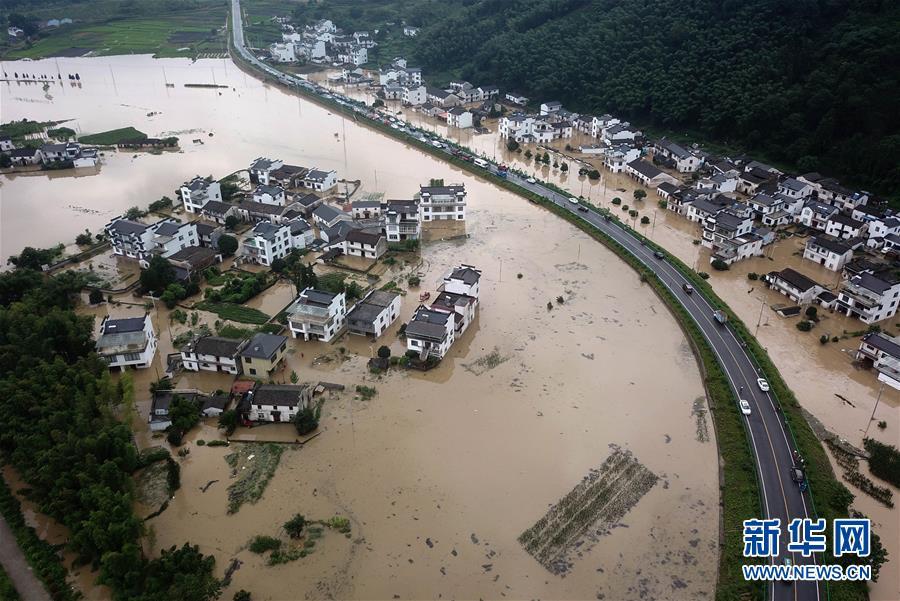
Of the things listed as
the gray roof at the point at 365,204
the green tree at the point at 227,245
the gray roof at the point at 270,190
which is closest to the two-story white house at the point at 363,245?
the gray roof at the point at 365,204

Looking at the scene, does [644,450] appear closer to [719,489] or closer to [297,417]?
[719,489]

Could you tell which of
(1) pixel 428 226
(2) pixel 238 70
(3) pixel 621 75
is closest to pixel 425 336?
(1) pixel 428 226

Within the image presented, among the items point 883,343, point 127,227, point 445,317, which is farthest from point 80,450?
point 883,343

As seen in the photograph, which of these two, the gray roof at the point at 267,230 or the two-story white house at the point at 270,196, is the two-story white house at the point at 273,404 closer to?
the gray roof at the point at 267,230

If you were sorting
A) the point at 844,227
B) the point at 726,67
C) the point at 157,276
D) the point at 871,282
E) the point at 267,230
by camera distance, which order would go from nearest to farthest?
the point at 871,282
the point at 157,276
the point at 267,230
the point at 844,227
the point at 726,67

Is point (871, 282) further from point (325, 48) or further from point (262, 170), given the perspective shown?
point (325, 48)
